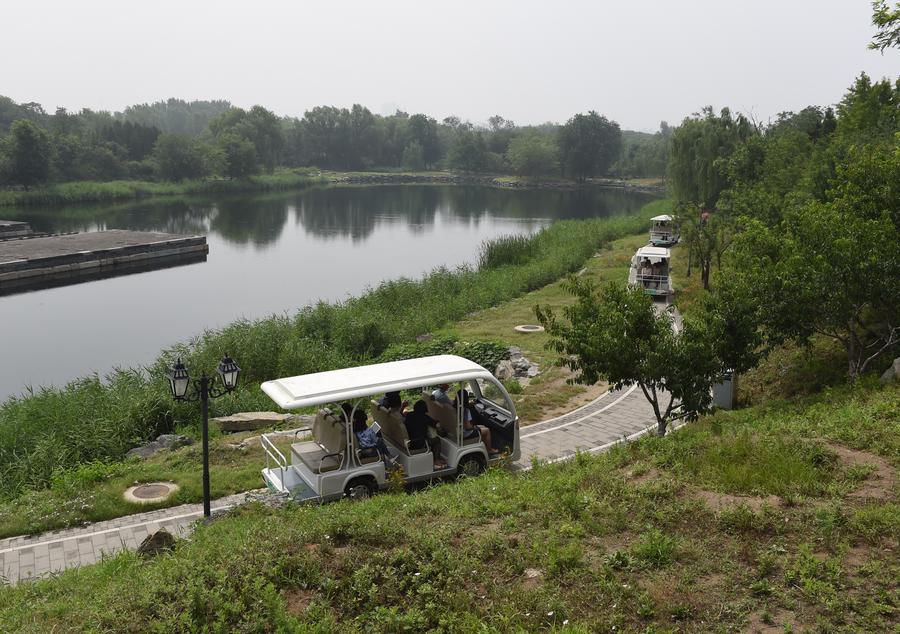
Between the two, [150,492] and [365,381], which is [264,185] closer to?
[150,492]

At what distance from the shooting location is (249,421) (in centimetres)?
1256

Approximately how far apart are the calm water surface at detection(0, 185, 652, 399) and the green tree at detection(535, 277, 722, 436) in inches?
634

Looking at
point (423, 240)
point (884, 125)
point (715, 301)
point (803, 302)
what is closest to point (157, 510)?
point (715, 301)

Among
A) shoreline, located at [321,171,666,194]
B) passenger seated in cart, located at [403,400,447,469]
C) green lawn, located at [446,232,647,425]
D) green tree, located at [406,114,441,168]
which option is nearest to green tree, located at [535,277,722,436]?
passenger seated in cart, located at [403,400,447,469]

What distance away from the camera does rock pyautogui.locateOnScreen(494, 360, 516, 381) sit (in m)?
15.6

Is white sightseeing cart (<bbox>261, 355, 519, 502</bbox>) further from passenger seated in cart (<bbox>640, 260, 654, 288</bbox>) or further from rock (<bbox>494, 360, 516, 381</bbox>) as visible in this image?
passenger seated in cart (<bbox>640, 260, 654, 288</bbox>)

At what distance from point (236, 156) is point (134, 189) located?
585 inches

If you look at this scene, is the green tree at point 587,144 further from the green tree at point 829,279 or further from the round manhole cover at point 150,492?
the round manhole cover at point 150,492

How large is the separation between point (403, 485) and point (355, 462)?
763mm

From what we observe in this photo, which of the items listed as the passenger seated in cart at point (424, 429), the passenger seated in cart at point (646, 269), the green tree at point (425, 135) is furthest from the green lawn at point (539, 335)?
the green tree at point (425, 135)

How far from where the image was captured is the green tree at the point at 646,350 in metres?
9.34

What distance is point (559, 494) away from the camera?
24.7ft

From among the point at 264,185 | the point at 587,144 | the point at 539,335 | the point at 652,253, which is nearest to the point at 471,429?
the point at 539,335

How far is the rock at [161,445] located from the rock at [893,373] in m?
10.5
